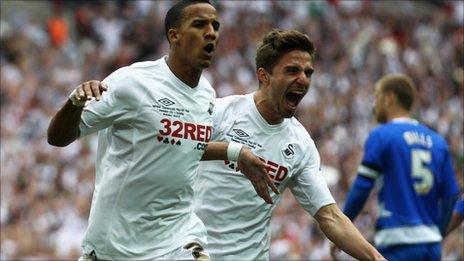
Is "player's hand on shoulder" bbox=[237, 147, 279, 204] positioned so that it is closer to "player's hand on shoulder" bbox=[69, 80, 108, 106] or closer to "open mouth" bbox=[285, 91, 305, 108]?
"open mouth" bbox=[285, 91, 305, 108]

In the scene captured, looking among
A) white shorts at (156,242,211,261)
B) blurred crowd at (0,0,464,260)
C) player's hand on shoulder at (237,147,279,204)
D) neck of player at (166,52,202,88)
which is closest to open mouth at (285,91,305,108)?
neck of player at (166,52,202,88)

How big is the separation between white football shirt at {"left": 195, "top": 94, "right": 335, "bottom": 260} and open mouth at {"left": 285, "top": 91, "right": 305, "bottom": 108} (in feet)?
0.87

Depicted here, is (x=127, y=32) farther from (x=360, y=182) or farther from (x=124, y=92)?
(x=124, y=92)

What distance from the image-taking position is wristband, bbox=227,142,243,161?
8087 mm

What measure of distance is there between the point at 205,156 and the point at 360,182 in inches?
104

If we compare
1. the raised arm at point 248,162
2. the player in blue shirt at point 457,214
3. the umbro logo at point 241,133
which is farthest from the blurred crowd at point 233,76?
the raised arm at point 248,162

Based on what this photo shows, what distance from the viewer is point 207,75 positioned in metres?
22.8

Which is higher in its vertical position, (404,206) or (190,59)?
(190,59)

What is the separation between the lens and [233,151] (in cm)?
812

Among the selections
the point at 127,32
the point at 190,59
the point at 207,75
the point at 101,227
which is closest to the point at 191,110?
the point at 190,59

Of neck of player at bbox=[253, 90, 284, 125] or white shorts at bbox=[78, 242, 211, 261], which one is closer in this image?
white shorts at bbox=[78, 242, 211, 261]

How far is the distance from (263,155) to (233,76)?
14797 mm

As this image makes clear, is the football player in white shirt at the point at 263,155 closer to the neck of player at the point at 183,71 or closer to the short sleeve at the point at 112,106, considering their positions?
the neck of player at the point at 183,71

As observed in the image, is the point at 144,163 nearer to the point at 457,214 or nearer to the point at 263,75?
the point at 263,75
